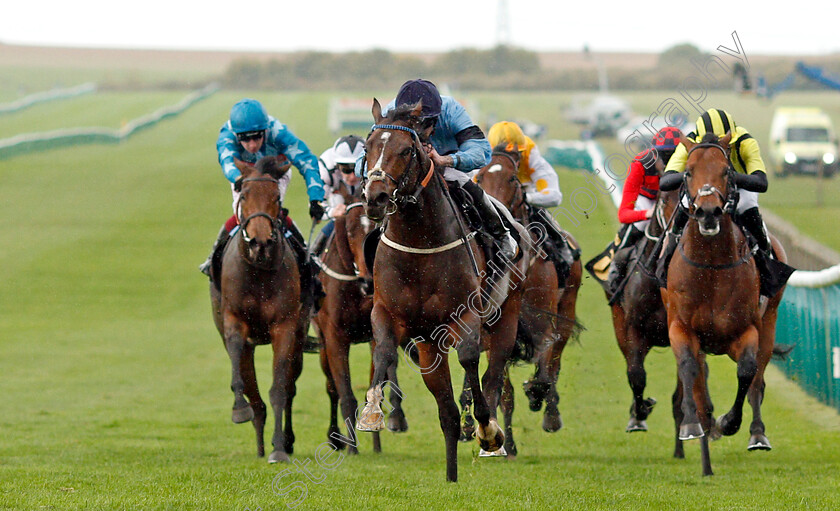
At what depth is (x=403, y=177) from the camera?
618cm

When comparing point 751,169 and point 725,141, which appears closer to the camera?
point 725,141

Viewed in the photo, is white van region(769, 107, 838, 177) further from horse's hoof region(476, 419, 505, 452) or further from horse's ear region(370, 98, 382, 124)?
horse's ear region(370, 98, 382, 124)

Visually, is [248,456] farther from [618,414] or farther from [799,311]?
[799,311]

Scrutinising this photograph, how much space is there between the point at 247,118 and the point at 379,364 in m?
2.78

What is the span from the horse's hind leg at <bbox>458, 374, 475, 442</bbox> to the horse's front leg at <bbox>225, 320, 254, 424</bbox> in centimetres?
151

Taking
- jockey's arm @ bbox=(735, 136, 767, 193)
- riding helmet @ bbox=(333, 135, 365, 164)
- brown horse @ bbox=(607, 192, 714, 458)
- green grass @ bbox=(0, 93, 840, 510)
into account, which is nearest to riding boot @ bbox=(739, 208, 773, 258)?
jockey's arm @ bbox=(735, 136, 767, 193)

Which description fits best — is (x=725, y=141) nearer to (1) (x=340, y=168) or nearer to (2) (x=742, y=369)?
(2) (x=742, y=369)

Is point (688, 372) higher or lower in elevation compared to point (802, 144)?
lower

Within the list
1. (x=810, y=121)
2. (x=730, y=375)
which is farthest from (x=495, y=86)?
(x=730, y=375)

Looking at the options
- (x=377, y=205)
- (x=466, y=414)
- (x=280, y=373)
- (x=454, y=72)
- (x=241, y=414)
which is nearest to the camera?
(x=377, y=205)

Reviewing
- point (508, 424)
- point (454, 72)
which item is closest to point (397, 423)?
point (508, 424)

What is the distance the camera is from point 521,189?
895 centimetres

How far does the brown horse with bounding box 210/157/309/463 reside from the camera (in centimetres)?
804

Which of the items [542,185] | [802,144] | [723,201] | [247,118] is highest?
[802,144]
